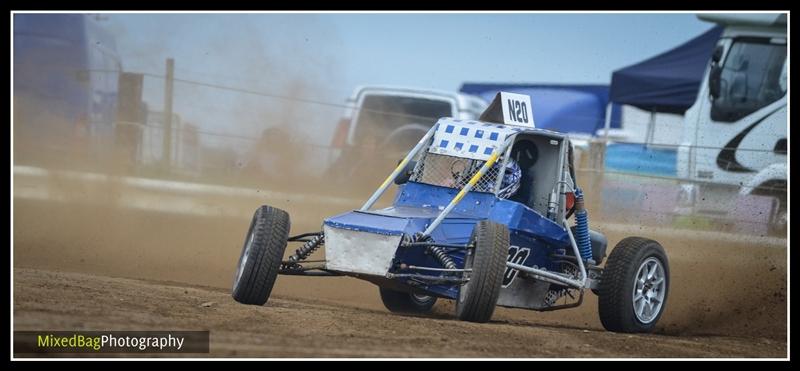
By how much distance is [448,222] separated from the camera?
788cm

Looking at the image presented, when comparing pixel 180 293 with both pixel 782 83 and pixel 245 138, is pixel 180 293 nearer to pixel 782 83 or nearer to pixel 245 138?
pixel 245 138

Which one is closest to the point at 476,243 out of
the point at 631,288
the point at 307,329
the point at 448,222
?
the point at 448,222

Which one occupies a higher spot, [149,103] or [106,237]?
[149,103]

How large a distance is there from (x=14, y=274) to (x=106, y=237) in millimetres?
3209

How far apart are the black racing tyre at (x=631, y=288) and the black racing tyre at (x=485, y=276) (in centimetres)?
135

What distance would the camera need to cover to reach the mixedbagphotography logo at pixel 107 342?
530 cm

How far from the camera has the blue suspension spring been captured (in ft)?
27.7

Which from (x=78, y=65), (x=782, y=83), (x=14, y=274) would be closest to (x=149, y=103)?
(x=78, y=65)

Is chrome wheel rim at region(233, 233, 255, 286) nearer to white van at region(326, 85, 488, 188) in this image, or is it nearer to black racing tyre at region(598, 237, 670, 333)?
black racing tyre at region(598, 237, 670, 333)

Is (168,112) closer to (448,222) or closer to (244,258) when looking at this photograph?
(244,258)

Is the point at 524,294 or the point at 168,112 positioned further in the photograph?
the point at 168,112

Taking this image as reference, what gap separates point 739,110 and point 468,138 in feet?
25.7

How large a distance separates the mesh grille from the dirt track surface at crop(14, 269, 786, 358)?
1.26 metres

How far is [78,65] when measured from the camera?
13680 millimetres
